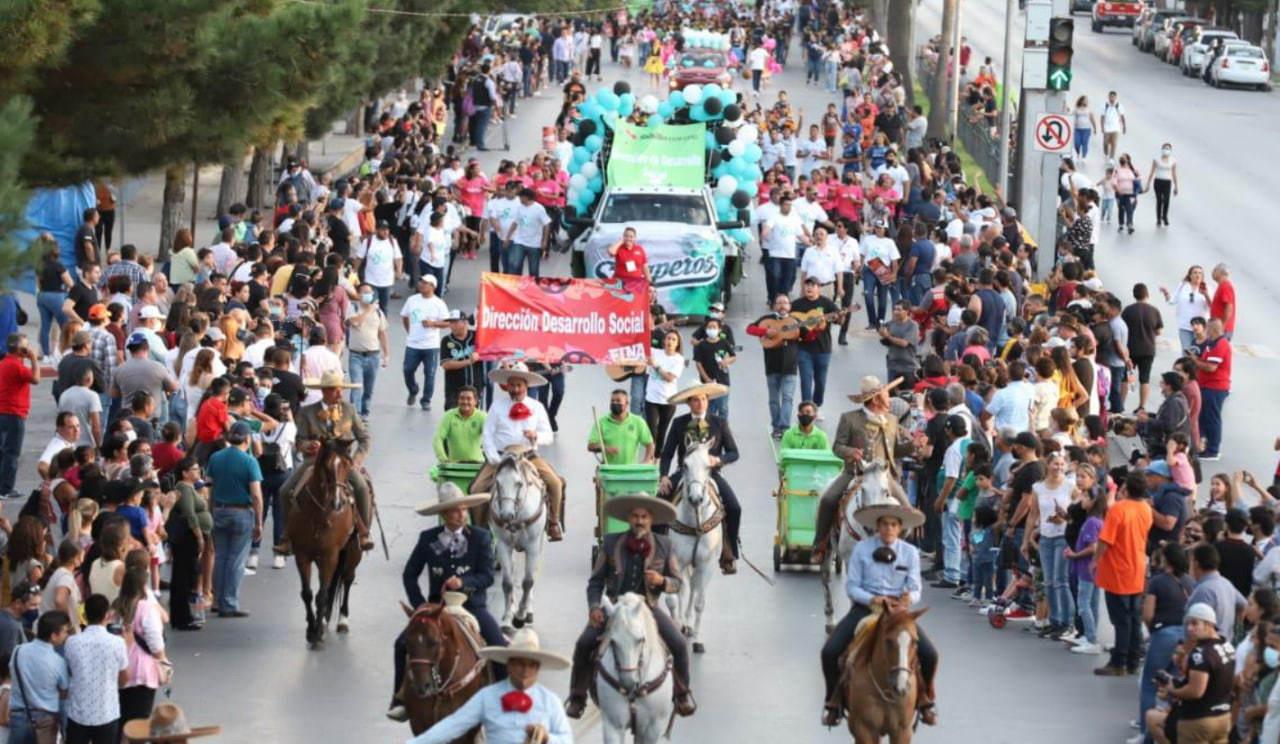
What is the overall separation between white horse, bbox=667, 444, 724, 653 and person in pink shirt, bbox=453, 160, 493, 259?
19.5m

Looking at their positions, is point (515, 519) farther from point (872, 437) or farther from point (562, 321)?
point (562, 321)

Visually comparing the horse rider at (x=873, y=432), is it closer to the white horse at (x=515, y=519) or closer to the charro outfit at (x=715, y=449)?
the charro outfit at (x=715, y=449)

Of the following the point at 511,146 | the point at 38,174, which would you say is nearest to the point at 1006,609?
the point at 38,174

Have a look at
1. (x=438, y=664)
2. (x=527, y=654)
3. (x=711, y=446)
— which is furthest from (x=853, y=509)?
(x=527, y=654)

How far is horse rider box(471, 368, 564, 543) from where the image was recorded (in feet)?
66.7

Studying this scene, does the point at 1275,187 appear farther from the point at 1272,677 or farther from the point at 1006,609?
the point at 1272,677

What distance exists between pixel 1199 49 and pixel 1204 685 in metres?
62.7

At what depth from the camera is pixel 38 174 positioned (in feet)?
75.7

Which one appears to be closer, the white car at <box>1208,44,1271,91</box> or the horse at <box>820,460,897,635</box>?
the horse at <box>820,460,897,635</box>

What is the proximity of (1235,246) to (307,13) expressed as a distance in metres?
22.7

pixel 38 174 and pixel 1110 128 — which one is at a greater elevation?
pixel 38 174

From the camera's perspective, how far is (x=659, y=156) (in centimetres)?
3681

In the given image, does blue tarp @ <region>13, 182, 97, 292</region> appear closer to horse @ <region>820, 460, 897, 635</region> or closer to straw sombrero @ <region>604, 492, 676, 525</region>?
horse @ <region>820, 460, 897, 635</region>

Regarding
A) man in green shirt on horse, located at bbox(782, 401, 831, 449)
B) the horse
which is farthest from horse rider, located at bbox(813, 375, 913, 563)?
the horse
